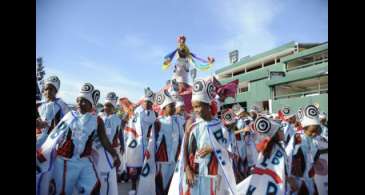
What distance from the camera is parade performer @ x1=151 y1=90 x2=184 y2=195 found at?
6418 mm

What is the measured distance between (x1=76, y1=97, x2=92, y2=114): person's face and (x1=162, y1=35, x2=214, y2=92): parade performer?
7671 mm

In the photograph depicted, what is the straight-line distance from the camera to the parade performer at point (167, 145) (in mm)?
6418

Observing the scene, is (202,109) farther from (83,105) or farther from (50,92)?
(50,92)

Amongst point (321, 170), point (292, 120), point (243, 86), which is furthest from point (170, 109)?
point (243, 86)

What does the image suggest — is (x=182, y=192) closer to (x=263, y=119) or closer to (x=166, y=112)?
(x=263, y=119)

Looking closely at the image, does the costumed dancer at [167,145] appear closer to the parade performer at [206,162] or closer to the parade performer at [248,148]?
the parade performer at [206,162]

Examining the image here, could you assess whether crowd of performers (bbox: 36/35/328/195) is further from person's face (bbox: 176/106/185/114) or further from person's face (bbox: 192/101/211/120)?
person's face (bbox: 176/106/185/114)

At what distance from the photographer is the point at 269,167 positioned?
4.57 m

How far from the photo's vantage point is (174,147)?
6.57 metres

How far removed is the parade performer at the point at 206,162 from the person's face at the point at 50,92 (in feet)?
9.29

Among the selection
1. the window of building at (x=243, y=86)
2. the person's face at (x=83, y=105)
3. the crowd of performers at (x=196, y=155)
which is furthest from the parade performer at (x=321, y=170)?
the window of building at (x=243, y=86)

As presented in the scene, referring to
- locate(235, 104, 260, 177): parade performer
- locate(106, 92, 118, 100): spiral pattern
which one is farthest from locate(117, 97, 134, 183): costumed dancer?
locate(235, 104, 260, 177): parade performer
